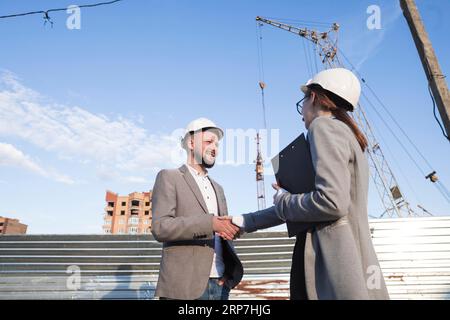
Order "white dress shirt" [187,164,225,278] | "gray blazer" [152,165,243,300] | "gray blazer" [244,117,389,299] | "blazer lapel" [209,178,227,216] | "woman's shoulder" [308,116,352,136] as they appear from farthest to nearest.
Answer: "blazer lapel" [209,178,227,216] < "white dress shirt" [187,164,225,278] < "gray blazer" [152,165,243,300] < "woman's shoulder" [308,116,352,136] < "gray blazer" [244,117,389,299]

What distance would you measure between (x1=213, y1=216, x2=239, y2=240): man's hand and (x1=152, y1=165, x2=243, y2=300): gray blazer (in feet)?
0.19

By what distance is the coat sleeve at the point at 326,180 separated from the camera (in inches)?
76.8

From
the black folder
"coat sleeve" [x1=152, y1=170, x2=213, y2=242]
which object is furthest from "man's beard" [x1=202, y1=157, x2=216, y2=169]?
the black folder

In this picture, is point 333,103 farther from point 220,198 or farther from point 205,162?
point 220,198

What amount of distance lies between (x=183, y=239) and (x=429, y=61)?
6232mm

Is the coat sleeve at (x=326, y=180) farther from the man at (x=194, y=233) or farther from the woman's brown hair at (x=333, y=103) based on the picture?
the man at (x=194, y=233)

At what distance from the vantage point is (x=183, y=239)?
279 cm

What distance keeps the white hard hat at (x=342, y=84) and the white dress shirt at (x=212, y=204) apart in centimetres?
158

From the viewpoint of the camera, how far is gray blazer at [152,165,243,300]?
2756 millimetres

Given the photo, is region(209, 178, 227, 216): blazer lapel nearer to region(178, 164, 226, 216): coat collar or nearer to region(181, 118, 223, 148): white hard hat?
region(178, 164, 226, 216): coat collar

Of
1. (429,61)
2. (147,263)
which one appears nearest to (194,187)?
(147,263)
